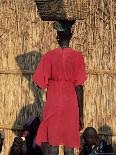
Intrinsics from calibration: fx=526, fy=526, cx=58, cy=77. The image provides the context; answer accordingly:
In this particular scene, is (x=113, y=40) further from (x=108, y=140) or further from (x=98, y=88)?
(x=108, y=140)

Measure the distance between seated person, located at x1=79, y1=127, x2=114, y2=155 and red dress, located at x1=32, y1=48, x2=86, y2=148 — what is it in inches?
38.3

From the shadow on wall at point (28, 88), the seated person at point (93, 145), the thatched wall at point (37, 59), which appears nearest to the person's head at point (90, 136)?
the seated person at point (93, 145)

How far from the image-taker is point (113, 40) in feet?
21.7

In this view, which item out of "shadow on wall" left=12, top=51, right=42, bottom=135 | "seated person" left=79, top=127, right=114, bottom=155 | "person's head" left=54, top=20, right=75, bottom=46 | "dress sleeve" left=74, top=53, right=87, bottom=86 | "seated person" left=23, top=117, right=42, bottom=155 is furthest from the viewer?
"shadow on wall" left=12, top=51, right=42, bottom=135

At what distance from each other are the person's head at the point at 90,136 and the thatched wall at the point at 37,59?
0.52 m

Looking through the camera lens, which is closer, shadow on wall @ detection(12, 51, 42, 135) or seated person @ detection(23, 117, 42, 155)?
seated person @ detection(23, 117, 42, 155)

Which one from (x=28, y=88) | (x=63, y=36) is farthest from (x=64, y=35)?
(x=28, y=88)

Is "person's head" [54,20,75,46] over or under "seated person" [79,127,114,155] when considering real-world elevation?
over

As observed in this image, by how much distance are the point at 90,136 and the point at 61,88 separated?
1383mm

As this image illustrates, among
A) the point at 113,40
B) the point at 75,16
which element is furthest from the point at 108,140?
the point at 75,16

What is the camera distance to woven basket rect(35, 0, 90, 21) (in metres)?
4.96

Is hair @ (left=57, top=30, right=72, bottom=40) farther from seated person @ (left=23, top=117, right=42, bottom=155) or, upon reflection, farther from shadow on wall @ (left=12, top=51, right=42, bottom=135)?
shadow on wall @ (left=12, top=51, right=42, bottom=135)

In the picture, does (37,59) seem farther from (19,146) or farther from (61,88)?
(61,88)

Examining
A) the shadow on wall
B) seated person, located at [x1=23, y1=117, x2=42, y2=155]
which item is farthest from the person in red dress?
the shadow on wall
